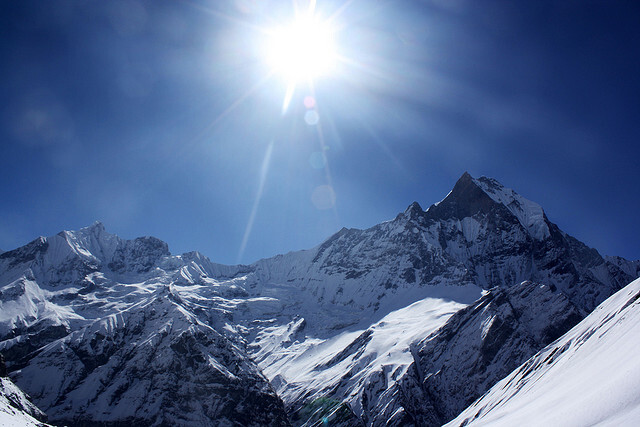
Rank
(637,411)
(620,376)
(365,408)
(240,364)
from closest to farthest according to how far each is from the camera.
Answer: (637,411), (620,376), (365,408), (240,364)

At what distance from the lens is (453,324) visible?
125125mm

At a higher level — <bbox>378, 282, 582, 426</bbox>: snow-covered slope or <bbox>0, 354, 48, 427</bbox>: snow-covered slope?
<bbox>0, 354, 48, 427</bbox>: snow-covered slope

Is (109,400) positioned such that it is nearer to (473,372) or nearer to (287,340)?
(287,340)

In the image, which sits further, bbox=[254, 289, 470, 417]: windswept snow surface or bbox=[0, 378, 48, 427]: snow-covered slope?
bbox=[254, 289, 470, 417]: windswept snow surface

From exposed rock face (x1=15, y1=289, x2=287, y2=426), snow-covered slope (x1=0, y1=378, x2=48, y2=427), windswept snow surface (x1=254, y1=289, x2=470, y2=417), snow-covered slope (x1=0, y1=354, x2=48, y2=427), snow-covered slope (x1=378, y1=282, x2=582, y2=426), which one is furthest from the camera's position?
windswept snow surface (x1=254, y1=289, x2=470, y2=417)

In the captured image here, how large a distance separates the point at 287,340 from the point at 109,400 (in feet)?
309

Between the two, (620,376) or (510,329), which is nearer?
(620,376)

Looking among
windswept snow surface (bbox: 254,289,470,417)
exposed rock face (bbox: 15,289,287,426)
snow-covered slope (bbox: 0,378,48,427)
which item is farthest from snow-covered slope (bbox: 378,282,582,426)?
snow-covered slope (bbox: 0,378,48,427)

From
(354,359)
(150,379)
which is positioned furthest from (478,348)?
(150,379)

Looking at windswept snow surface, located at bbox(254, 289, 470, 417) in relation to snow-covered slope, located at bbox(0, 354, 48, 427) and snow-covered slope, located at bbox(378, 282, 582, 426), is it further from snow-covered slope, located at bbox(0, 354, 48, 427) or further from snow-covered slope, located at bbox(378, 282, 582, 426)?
snow-covered slope, located at bbox(0, 354, 48, 427)

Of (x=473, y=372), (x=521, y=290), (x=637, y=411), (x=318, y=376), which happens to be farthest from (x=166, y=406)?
(x=637, y=411)

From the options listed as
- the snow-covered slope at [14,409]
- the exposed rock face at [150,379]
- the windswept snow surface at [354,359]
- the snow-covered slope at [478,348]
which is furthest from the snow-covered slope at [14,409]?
the snow-covered slope at [478,348]

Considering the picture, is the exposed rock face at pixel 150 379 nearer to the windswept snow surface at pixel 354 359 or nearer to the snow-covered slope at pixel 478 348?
the windswept snow surface at pixel 354 359

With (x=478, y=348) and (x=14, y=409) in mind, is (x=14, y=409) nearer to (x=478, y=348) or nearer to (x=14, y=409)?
(x=14, y=409)
